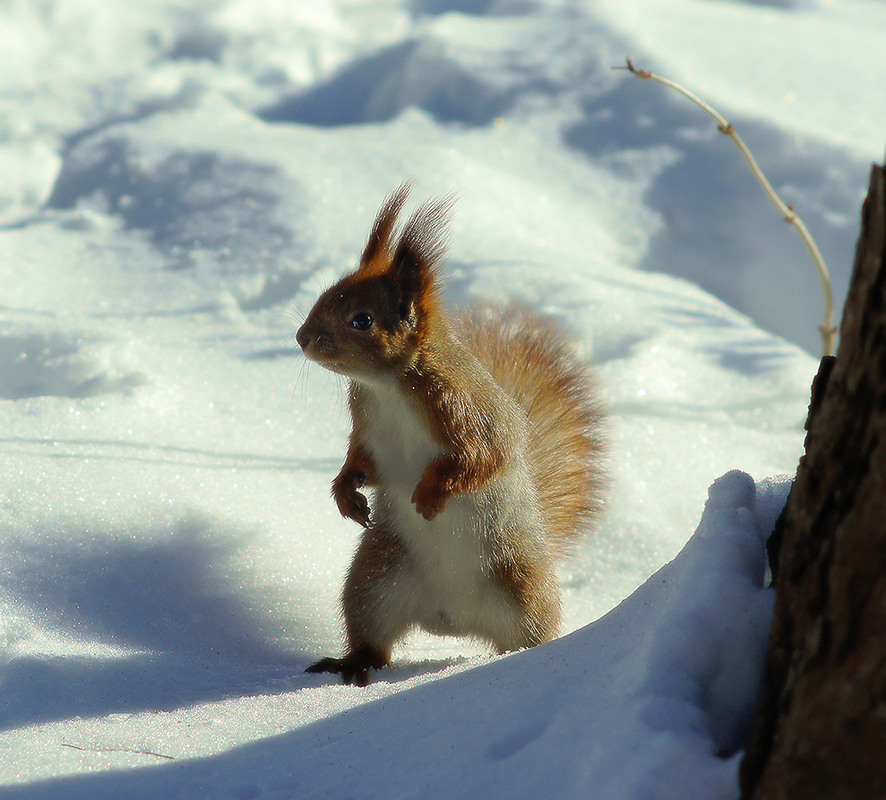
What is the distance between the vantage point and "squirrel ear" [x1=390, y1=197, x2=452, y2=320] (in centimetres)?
169

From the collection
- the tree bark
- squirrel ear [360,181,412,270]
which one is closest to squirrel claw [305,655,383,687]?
squirrel ear [360,181,412,270]

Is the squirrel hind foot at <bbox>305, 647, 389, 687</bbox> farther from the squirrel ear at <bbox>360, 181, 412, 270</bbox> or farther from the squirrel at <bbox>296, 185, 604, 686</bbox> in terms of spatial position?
the squirrel ear at <bbox>360, 181, 412, 270</bbox>

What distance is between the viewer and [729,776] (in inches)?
34.5

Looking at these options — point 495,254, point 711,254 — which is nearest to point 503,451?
point 495,254

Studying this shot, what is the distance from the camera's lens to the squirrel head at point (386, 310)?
1.64 meters

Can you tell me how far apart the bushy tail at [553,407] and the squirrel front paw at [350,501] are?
40cm

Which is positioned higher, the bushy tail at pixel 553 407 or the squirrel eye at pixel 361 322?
the squirrel eye at pixel 361 322

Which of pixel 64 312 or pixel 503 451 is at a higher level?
pixel 503 451

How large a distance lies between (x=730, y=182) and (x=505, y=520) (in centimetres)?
214

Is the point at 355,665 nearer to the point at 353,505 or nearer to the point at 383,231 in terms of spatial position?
the point at 353,505

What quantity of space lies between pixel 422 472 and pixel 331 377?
102 cm

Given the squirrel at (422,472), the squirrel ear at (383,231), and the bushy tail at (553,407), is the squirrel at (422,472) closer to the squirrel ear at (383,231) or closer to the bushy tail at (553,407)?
the squirrel ear at (383,231)

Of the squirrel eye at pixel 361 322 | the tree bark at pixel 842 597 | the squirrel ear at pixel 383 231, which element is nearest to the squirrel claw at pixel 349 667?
the squirrel eye at pixel 361 322

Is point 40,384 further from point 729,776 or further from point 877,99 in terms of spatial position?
point 877,99
